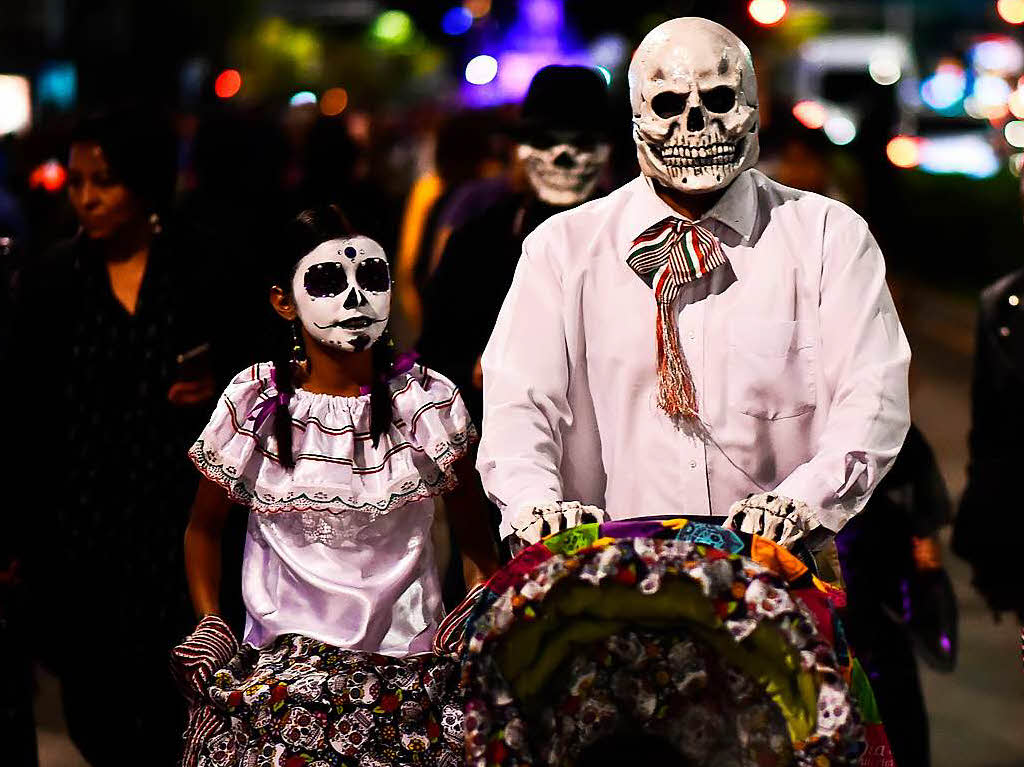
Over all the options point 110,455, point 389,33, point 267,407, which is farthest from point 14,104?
point 389,33

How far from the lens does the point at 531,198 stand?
23.8ft

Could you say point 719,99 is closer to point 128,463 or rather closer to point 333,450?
point 333,450

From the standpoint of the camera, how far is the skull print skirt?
15.4 feet

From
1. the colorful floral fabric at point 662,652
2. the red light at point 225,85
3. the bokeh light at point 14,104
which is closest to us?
the colorful floral fabric at point 662,652

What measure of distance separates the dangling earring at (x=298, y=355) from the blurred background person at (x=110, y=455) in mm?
1173

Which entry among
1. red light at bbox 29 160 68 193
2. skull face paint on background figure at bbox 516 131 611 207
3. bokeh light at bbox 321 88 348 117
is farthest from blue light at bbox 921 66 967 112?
skull face paint on background figure at bbox 516 131 611 207

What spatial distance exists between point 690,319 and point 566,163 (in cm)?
235

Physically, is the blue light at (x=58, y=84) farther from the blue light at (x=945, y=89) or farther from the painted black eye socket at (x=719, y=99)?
the painted black eye socket at (x=719, y=99)

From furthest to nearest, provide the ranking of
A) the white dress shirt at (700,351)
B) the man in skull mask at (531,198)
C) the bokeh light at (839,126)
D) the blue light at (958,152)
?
the blue light at (958,152), the bokeh light at (839,126), the man in skull mask at (531,198), the white dress shirt at (700,351)

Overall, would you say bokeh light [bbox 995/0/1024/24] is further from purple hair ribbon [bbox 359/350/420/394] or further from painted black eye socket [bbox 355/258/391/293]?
painted black eye socket [bbox 355/258/391/293]

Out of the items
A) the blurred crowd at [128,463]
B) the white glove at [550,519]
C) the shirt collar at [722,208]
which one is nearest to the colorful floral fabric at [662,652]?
the white glove at [550,519]

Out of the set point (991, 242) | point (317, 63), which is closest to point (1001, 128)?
point (991, 242)

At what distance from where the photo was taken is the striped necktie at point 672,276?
4766mm

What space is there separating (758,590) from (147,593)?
301 centimetres
